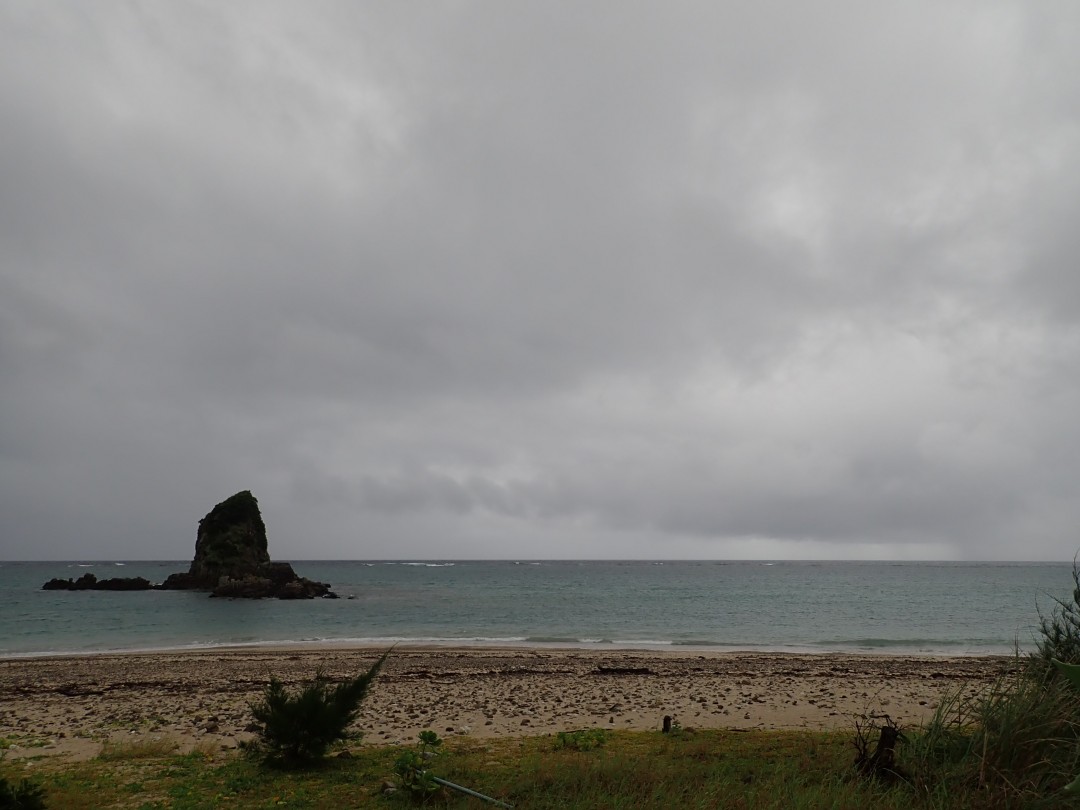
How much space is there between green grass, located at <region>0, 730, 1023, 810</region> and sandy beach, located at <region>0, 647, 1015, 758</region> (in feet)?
8.11

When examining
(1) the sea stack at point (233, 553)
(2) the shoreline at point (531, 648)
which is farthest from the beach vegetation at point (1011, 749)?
(1) the sea stack at point (233, 553)

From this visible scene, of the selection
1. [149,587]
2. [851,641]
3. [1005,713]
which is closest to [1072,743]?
[1005,713]

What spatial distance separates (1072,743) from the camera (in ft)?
25.1

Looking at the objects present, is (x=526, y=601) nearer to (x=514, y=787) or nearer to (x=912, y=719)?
(x=912, y=719)

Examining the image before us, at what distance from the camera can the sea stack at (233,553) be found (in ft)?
328

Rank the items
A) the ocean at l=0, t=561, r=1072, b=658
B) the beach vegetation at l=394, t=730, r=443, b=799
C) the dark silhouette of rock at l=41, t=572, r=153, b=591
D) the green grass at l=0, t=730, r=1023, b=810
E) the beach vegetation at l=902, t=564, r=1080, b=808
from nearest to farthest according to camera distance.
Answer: the beach vegetation at l=902, t=564, r=1080, b=808 → the green grass at l=0, t=730, r=1023, b=810 → the beach vegetation at l=394, t=730, r=443, b=799 → the ocean at l=0, t=561, r=1072, b=658 → the dark silhouette of rock at l=41, t=572, r=153, b=591

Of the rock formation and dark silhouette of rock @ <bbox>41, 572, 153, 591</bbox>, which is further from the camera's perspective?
dark silhouette of rock @ <bbox>41, 572, 153, 591</bbox>

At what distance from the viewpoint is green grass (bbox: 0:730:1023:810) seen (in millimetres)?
7871

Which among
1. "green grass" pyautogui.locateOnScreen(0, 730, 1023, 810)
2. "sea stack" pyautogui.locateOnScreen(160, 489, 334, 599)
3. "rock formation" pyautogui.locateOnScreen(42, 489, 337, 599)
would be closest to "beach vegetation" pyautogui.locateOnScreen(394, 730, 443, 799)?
"green grass" pyautogui.locateOnScreen(0, 730, 1023, 810)

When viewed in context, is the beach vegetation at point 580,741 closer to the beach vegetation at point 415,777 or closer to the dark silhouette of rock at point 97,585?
the beach vegetation at point 415,777

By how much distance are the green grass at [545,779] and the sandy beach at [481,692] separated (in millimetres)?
2473

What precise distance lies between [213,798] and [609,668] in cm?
1990

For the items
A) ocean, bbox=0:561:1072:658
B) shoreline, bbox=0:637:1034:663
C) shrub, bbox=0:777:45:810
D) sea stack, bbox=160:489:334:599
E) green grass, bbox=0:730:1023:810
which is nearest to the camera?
shrub, bbox=0:777:45:810

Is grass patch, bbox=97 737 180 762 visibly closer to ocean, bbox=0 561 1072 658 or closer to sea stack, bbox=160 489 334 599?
ocean, bbox=0 561 1072 658
